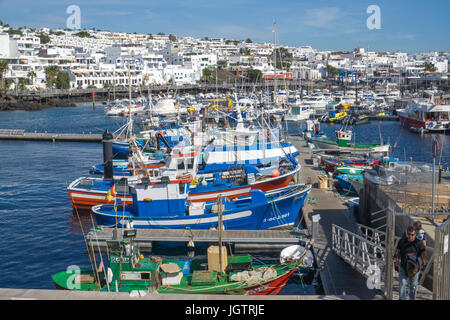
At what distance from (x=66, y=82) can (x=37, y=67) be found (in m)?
8.79

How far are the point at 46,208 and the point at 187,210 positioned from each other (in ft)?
26.1

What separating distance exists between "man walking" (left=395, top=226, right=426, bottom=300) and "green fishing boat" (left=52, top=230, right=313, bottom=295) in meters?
3.73

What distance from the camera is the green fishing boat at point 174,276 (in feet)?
30.1

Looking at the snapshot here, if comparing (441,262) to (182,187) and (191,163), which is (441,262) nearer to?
(182,187)

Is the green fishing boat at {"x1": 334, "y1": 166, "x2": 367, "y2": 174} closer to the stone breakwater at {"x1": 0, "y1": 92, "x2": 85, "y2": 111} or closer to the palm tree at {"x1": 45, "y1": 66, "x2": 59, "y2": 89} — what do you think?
the stone breakwater at {"x1": 0, "y1": 92, "x2": 85, "y2": 111}

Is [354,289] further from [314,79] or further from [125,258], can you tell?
[314,79]

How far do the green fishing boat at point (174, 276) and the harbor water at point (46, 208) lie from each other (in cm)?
175

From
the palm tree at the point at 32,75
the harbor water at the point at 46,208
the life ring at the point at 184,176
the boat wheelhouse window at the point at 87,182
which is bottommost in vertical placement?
the harbor water at the point at 46,208

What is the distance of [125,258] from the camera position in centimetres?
924

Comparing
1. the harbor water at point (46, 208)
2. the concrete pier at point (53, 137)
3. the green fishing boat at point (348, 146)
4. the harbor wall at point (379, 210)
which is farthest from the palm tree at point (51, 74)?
the harbor wall at point (379, 210)

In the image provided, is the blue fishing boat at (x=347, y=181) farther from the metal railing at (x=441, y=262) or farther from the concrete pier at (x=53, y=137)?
the concrete pier at (x=53, y=137)

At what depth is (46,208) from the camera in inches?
757

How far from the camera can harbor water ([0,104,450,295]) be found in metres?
13.0
